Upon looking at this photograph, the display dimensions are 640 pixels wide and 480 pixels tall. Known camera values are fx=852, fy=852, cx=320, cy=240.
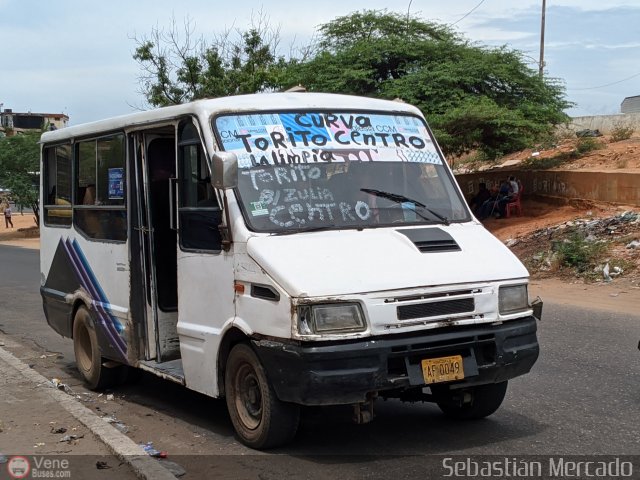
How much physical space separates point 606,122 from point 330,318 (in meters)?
33.4

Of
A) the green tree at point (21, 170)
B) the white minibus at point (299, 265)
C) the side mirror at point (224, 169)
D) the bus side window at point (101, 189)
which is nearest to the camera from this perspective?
the white minibus at point (299, 265)

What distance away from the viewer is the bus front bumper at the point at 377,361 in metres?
5.07

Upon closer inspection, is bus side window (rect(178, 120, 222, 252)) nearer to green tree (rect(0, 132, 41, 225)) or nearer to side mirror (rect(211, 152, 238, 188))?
side mirror (rect(211, 152, 238, 188))

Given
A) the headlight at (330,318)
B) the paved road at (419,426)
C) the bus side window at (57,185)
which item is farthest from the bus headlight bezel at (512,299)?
the bus side window at (57,185)

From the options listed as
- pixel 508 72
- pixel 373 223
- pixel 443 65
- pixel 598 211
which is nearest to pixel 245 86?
pixel 443 65

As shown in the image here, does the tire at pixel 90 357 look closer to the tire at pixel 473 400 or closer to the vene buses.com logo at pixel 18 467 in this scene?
the vene buses.com logo at pixel 18 467

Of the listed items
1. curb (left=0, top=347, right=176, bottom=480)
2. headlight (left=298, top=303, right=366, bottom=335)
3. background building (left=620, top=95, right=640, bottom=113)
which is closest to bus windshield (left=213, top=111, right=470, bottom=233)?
headlight (left=298, top=303, right=366, bottom=335)

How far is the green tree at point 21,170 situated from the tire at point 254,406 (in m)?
42.0

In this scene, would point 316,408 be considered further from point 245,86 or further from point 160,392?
point 245,86

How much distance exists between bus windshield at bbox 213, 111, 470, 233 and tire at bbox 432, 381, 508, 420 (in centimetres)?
123

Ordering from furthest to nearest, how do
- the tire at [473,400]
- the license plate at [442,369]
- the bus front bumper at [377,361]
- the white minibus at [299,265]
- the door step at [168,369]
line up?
the door step at [168,369] < the tire at [473,400] < the license plate at [442,369] < the white minibus at [299,265] < the bus front bumper at [377,361]

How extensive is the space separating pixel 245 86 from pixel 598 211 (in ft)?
35.9

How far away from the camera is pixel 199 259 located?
617 centimetres

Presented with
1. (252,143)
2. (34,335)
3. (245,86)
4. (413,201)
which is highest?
(245,86)
